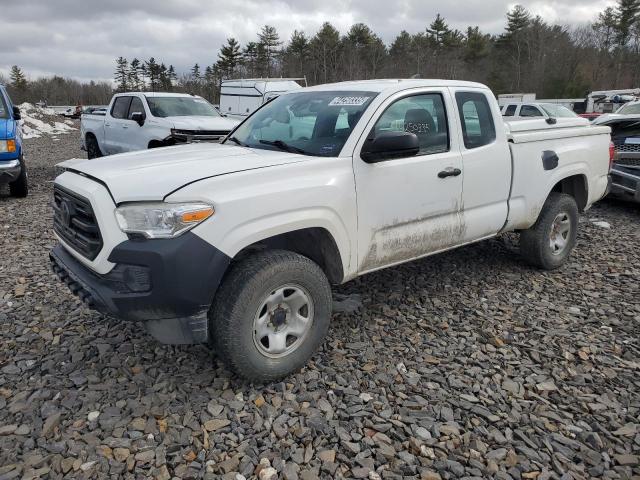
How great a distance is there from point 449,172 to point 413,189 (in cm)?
42

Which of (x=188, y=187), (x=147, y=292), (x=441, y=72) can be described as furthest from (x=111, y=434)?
(x=441, y=72)

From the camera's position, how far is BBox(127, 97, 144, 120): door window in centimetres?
1030

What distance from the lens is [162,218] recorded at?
2.59m

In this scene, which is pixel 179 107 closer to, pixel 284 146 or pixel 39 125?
pixel 284 146

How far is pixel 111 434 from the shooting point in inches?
104

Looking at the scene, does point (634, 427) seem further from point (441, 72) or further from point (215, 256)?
point (441, 72)

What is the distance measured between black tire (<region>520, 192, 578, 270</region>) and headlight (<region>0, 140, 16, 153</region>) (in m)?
7.89

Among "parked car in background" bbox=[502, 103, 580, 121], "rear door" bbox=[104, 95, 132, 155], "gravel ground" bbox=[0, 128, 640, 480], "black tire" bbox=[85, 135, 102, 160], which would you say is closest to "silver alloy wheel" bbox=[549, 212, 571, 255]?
"gravel ground" bbox=[0, 128, 640, 480]

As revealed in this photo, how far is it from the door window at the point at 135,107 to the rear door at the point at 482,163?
310 inches

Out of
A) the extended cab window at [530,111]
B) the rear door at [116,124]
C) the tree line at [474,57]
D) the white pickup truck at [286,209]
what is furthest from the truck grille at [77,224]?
the tree line at [474,57]

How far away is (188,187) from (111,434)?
1390 millimetres

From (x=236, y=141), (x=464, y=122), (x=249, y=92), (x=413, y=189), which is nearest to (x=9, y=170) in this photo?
(x=236, y=141)

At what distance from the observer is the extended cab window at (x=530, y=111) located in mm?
16131

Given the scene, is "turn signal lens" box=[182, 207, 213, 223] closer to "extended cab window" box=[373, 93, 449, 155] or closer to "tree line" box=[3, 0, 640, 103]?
"extended cab window" box=[373, 93, 449, 155]
